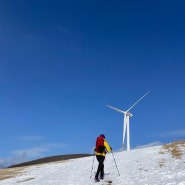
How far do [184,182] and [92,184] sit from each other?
6.74 m

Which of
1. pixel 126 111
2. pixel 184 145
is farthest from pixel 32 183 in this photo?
pixel 126 111

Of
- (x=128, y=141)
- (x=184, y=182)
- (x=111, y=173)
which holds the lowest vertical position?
(x=184, y=182)

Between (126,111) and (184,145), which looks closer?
(184,145)

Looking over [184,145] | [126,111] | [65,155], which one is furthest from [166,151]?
[65,155]

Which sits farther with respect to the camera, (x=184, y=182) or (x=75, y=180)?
(x=75, y=180)

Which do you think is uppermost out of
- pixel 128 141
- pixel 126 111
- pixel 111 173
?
pixel 126 111

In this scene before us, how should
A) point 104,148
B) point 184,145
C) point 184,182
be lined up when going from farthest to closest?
point 184,145
point 104,148
point 184,182

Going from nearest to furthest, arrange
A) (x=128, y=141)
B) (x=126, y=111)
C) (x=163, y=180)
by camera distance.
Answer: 1. (x=163, y=180)
2. (x=128, y=141)
3. (x=126, y=111)

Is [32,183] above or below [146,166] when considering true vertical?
below

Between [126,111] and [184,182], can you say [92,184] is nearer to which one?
[184,182]

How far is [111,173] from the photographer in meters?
30.0

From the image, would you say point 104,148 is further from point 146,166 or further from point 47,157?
point 47,157

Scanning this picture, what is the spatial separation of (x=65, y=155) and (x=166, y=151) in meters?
44.2

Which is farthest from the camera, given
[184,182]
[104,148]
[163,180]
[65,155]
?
[65,155]
